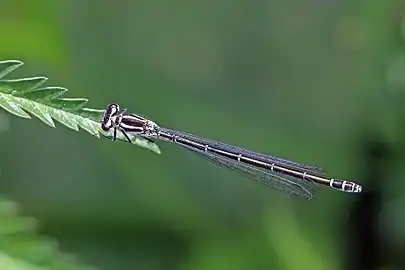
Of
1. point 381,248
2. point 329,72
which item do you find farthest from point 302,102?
point 381,248

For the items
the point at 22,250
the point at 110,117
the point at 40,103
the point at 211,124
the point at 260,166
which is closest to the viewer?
the point at 40,103

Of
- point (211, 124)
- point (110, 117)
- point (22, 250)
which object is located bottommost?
point (22, 250)

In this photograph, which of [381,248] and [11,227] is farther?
[381,248]

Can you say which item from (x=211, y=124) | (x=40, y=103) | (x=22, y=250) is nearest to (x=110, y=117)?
(x=22, y=250)

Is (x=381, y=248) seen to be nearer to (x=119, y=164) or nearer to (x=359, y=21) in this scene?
(x=359, y=21)

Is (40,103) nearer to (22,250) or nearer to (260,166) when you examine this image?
(22,250)

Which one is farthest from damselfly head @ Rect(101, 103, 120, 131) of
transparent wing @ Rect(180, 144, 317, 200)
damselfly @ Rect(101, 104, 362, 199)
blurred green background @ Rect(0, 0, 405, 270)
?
blurred green background @ Rect(0, 0, 405, 270)

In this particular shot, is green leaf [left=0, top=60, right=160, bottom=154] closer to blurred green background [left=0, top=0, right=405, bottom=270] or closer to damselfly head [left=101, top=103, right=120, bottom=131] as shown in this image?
damselfly head [left=101, top=103, right=120, bottom=131]
